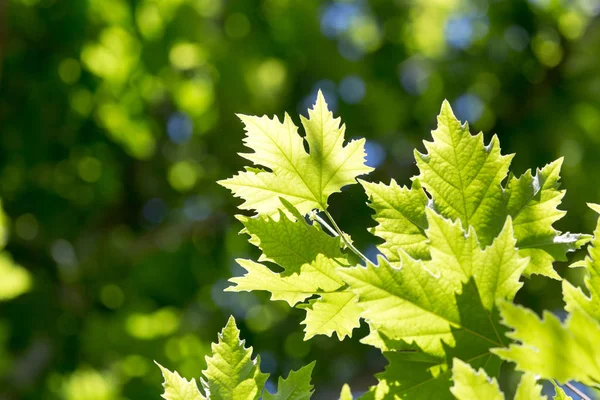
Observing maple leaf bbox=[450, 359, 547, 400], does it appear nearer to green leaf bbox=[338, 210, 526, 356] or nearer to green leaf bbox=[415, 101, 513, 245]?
green leaf bbox=[338, 210, 526, 356]

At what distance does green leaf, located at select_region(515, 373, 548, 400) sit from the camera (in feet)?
1.78

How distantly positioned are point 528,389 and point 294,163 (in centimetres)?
39

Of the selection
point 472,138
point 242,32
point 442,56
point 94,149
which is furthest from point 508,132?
point 472,138

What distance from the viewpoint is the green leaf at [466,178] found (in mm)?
771

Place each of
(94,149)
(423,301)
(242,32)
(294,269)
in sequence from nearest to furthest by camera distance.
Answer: (423,301) < (294,269) < (94,149) < (242,32)

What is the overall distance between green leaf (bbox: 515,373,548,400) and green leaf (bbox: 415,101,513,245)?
0.25 m

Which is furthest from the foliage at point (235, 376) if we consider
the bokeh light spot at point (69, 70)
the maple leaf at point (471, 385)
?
the bokeh light spot at point (69, 70)

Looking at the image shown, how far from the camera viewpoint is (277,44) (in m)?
6.45

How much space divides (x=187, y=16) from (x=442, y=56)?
8.83ft

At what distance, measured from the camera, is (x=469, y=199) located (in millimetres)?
772

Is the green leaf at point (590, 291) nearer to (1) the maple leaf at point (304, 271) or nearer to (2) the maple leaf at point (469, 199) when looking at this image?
(2) the maple leaf at point (469, 199)

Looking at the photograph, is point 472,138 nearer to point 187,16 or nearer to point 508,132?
point 508,132

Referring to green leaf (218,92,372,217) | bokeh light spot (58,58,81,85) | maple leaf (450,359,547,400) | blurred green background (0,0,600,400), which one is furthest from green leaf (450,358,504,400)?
bokeh light spot (58,58,81,85)

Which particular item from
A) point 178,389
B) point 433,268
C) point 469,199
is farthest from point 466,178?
point 178,389
